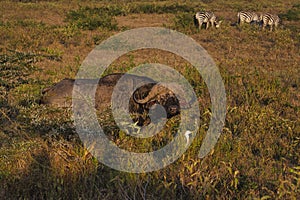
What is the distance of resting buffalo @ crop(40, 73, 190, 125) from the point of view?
4457 mm

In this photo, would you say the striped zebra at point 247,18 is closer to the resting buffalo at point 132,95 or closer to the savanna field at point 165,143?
the savanna field at point 165,143

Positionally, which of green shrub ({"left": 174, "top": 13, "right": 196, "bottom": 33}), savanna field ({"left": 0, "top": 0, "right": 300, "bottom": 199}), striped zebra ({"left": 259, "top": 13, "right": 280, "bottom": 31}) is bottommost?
green shrub ({"left": 174, "top": 13, "right": 196, "bottom": 33})

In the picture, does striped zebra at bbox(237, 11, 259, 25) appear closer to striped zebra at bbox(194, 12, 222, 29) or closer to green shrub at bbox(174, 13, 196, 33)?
striped zebra at bbox(194, 12, 222, 29)

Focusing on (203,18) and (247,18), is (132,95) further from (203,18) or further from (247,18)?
(247,18)

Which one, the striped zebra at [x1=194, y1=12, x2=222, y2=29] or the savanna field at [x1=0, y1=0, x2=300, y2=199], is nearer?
the savanna field at [x1=0, y1=0, x2=300, y2=199]

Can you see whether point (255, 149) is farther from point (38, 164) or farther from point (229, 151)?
point (38, 164)

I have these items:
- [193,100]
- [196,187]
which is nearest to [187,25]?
[193,100]

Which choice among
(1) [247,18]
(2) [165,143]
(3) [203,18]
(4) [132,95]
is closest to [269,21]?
(1) [247,18]

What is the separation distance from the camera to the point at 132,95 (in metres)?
4.66

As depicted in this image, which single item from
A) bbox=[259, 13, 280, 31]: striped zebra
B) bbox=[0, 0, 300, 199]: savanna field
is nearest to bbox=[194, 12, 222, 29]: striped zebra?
bbox=[259, 13, 280, 31]: striped zebra

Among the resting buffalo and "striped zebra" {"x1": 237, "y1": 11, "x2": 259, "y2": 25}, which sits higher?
the resting buffalo

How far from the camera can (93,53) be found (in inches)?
373

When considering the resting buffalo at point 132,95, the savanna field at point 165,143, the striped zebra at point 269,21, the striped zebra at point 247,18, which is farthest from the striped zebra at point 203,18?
the resting buffalo at point 132,95

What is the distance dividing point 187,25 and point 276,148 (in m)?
10.0
